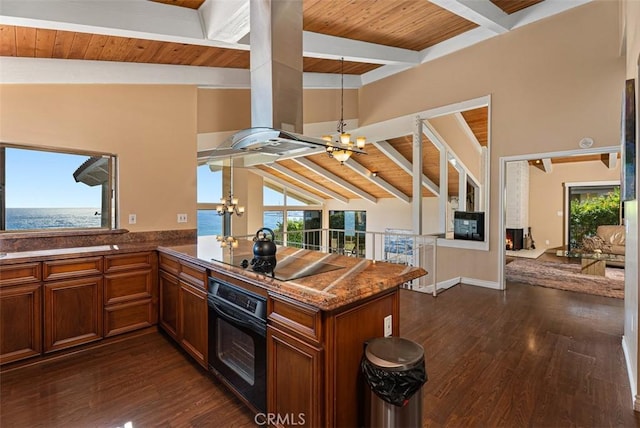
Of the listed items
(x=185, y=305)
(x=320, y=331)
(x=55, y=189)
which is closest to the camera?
(x=320, y=331)

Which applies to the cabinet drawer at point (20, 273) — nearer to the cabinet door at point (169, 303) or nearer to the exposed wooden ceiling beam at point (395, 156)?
the cabinet door at point (169, 303)

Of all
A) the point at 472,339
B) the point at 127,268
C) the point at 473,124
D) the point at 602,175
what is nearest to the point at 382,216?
the point at 473,124

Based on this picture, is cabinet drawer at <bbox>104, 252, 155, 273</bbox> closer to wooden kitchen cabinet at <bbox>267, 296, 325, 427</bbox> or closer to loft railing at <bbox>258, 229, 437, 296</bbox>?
wooden kitchen cabinet at <bbox>267, 296, 325, 427</bbox>

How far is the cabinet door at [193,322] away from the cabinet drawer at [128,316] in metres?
0.66

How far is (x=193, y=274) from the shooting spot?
8.16 feet

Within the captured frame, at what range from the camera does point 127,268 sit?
9.85 feet

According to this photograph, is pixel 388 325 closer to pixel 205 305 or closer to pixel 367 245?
pixel 205 305

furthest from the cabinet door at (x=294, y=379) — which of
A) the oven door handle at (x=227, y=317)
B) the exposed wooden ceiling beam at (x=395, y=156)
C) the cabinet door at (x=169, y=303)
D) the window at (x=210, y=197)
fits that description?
the exposed wooden ceiling beam at (x=395, y=156)

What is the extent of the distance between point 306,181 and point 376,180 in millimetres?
2703

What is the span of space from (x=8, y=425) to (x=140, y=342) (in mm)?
1092

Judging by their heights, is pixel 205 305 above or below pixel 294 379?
above

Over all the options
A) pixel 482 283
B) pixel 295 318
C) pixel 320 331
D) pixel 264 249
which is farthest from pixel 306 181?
pixel 320 331

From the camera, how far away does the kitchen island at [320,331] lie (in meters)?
1.45

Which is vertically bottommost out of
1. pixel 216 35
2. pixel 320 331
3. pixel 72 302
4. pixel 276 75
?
pixel 72 302
